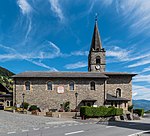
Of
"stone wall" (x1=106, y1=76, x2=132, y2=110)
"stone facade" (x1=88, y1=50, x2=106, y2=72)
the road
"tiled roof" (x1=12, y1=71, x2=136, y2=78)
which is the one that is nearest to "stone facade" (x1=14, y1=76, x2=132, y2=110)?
"tiled roof" (x1=12, y1=71, x2=136, y2=78)

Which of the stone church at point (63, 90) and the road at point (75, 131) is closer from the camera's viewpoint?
the road at point (75, 131)

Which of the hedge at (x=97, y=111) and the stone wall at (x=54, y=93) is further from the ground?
the stone wall at (x=54, y=93)

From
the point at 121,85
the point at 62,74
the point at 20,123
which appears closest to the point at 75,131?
the point at 20,123

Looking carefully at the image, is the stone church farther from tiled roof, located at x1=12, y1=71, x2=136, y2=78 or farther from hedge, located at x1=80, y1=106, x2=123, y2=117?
hedge, located at x1=80, y1=106, x2=123, y2=117

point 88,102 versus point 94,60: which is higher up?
point 94,60

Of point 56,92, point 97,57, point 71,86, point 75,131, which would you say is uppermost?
point 97,57

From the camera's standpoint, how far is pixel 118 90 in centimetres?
4469

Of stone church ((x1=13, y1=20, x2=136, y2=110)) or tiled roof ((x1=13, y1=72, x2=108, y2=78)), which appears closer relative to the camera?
stone church ((x1=13, y1=20, x2=136, y2=110))

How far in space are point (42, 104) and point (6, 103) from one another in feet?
21.0

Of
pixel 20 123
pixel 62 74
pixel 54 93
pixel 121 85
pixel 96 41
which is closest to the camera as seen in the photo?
pixel 20 123

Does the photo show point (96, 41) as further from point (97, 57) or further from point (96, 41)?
point (97, 57)

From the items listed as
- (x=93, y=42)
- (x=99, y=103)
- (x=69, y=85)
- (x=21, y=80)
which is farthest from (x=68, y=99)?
(x=93, y=42)

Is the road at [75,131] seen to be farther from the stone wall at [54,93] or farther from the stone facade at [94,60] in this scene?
the stone facade at [94,60]

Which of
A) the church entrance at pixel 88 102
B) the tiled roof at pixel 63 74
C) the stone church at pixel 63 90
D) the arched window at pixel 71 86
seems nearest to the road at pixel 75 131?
the church entrance at pixel 88 102
